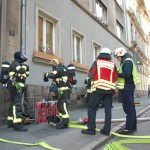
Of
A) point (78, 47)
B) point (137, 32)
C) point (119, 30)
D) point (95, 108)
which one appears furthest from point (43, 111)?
point (137, 32)

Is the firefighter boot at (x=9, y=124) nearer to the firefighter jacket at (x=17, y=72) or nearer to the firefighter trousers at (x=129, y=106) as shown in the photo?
the firefighter jacket at (x=17, y=72)

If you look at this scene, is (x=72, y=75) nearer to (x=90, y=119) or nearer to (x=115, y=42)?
(x=90, y=119)

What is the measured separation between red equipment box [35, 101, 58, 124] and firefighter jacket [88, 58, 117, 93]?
241cm

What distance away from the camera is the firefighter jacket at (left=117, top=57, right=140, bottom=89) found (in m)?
6.96

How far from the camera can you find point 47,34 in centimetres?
1173

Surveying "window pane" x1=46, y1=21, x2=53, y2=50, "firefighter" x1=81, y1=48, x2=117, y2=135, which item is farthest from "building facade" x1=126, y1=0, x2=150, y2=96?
"firefighter" x1=81, y1=48, x2=117, y2=135

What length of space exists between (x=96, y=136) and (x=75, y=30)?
8338 mm

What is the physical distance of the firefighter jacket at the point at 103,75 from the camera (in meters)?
6.53

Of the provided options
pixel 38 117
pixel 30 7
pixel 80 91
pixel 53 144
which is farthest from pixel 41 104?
pixel 80 91

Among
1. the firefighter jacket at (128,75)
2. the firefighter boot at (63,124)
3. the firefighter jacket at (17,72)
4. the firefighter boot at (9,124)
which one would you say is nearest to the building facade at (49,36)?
the firefighter boot at (9,124)

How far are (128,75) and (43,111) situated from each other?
2.97 metres

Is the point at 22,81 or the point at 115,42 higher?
the point at 115,42

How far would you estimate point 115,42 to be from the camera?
22.2 metres

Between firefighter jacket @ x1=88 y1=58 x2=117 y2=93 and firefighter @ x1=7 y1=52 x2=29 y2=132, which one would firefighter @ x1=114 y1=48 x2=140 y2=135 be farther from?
firefighter @ x1=7 y1=52 x2=29 y2=132
